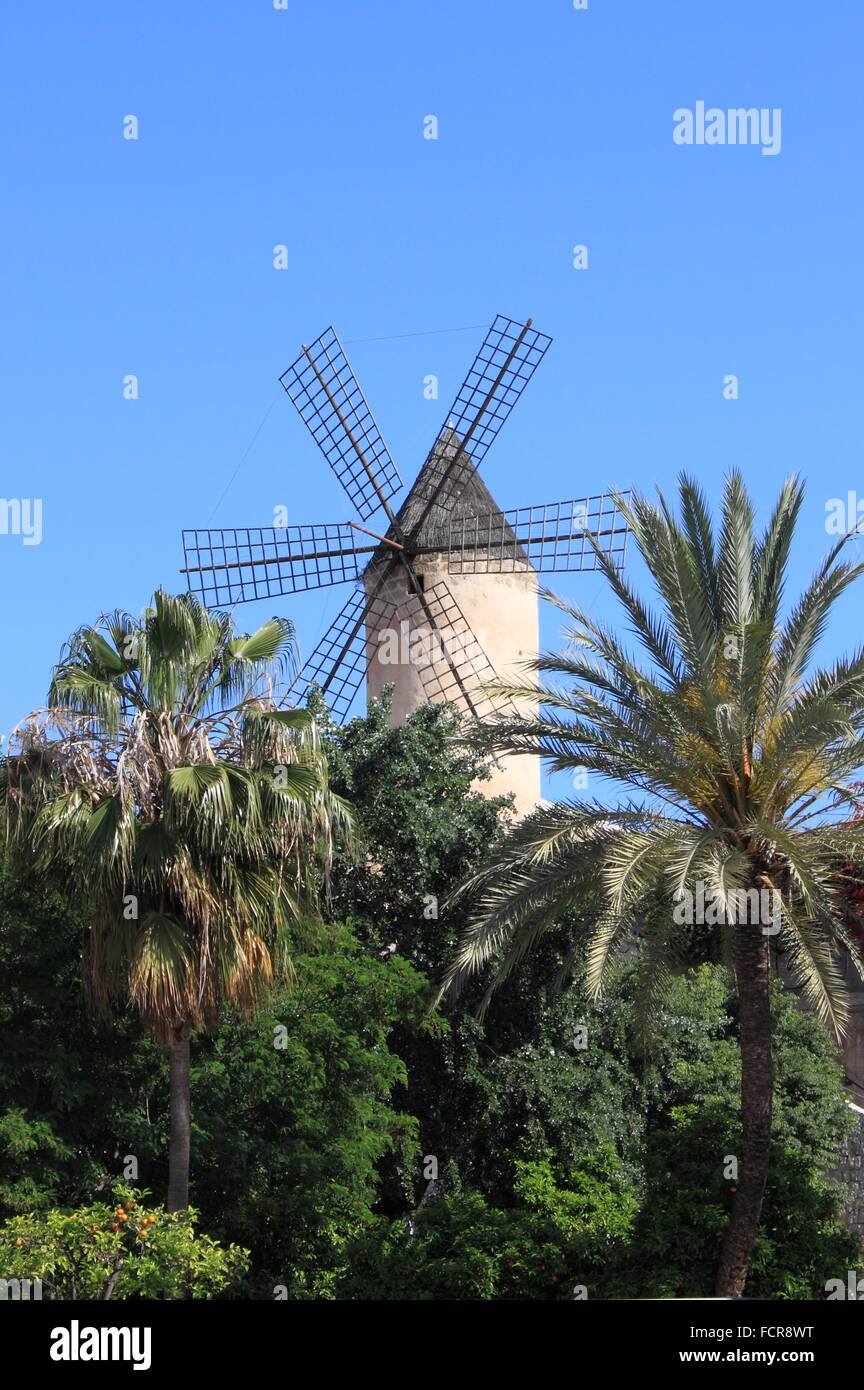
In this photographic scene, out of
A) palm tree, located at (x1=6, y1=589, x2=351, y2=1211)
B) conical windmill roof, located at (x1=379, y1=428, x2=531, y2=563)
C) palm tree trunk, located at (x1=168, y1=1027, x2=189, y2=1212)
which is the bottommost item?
palm tree trunk, located at (x1=168, y1=1027, x2=189, y2=1212)

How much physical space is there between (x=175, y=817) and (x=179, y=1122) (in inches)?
133

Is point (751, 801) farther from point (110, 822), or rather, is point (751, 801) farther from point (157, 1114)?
point (157, 1114)

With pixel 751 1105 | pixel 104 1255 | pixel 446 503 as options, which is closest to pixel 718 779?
pixel 751 1105

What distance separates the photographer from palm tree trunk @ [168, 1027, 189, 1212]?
18688 millimetres

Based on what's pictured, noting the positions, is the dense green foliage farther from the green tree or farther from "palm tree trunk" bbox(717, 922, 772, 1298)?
"palm tree trunk" bbox(717, 922, 772, 1298)

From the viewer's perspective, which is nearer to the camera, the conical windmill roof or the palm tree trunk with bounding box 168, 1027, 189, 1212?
the palm tree trunk with bounding box 168, 1027, 189, 1212

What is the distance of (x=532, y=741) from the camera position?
19.7 meters

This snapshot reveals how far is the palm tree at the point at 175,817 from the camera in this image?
18.7 metres

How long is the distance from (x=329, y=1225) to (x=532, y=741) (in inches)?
257

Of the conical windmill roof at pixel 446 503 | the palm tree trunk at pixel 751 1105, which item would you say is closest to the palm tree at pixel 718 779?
the palm tree trunk at pixel 751 1105

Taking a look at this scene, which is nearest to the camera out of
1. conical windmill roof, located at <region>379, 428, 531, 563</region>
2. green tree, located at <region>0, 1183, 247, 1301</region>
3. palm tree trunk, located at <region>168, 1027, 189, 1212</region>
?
green tree, located at <region>0, 1183, 247, 1301</region>

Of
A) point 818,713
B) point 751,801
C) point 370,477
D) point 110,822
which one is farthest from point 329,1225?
point 370,477

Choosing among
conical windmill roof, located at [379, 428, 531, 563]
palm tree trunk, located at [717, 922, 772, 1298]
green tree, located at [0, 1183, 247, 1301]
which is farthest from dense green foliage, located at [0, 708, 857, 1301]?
conical windmill roof, located at [379, 428, 531, 563]

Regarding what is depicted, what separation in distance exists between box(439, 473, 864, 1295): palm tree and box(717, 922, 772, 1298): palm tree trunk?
0.07ft
